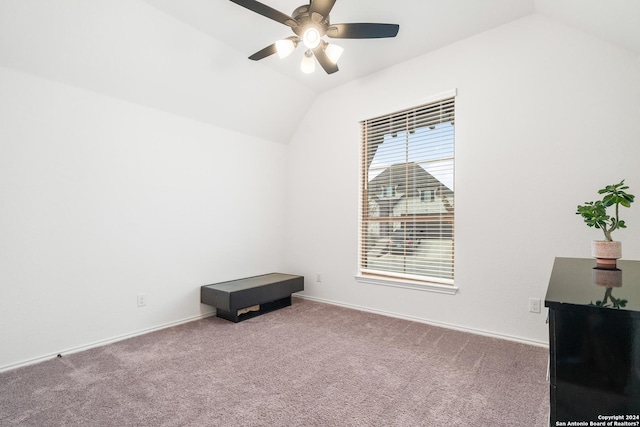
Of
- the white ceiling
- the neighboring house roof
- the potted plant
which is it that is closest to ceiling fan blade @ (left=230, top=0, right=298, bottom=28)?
the white ceiling

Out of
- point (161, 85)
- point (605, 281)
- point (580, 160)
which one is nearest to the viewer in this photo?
point (605, 281)

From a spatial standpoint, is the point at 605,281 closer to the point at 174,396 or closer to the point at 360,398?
the point at 360,398

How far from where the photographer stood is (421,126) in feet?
11.1

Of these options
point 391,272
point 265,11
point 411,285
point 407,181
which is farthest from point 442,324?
point 265,11

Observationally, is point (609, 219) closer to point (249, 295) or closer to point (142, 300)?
point (249, 295)

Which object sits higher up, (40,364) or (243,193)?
(243,193)

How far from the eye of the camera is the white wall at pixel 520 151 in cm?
240

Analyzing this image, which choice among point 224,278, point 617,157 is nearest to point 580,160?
point 617,157

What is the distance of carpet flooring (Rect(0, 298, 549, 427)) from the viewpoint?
5.67ft

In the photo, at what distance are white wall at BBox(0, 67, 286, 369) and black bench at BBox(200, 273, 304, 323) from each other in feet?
0.70

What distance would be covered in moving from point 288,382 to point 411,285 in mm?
1787

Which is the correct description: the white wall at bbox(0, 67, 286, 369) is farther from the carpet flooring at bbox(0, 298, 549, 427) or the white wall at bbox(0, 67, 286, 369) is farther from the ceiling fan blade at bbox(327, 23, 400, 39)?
the ceiling fan blade at bbox(327, 23, 400, 39)

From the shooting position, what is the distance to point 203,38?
114 inches

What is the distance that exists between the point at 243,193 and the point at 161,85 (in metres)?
1.52
